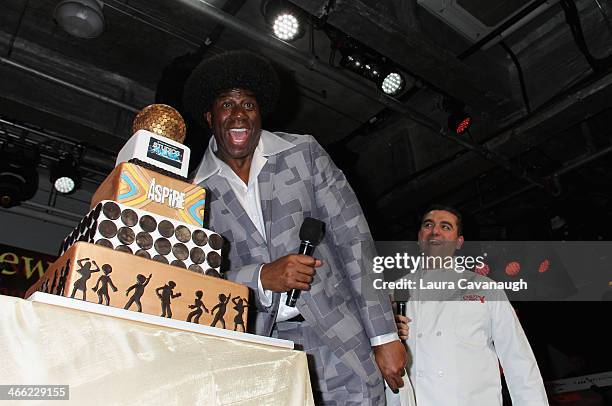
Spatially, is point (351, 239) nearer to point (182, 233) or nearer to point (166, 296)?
point (182, 233)

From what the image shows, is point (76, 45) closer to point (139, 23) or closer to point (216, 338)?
point (139, 23)

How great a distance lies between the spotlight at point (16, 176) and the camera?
545 cm

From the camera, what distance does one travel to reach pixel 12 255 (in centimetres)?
614

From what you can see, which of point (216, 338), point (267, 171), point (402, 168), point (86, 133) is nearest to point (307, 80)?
point (402, 168)

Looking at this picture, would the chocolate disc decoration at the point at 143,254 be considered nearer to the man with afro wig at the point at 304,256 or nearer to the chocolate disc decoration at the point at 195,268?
the chocolate disc decoration at the point at 195,268

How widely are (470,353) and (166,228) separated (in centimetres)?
191

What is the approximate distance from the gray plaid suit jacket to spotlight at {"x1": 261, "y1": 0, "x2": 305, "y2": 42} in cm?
228

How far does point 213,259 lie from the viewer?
1168mm

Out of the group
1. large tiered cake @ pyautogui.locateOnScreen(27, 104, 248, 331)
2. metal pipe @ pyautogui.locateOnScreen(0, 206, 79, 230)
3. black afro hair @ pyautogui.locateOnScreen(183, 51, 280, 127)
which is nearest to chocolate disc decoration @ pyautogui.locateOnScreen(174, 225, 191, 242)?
large tiered cake @ pyautogui.locateOnScreen(27, 104, 248, 331)

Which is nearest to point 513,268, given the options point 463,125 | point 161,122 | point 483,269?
point 483,269

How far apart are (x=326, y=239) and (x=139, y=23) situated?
3.75 m

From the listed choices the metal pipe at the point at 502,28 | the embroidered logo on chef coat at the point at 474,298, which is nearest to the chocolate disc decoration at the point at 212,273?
the embroidered logo on chef coat at the point at 474,298

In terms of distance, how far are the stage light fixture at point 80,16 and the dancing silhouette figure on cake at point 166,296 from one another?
3.53m

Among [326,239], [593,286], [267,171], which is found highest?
[593,286]
